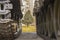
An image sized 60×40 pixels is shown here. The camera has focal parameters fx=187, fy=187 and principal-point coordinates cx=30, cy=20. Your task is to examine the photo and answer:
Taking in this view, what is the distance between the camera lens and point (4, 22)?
748 centimetres

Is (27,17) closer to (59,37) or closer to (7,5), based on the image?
(7,5)

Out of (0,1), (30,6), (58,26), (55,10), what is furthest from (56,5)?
(30,6)

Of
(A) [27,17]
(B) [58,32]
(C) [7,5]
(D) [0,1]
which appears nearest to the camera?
(B) [58,32]

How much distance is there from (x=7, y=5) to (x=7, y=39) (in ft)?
7.53

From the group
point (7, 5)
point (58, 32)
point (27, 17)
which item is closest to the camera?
point (58, 32)

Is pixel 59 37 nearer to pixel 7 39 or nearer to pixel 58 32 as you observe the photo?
pixel 58 32

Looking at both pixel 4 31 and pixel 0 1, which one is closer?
pixel 4 31

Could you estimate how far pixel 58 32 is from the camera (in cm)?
536

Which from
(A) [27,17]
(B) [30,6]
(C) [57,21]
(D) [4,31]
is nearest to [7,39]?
(D) [4,31]

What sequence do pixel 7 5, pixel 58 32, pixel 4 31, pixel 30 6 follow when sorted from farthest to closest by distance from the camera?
1. pixel 30 6
2. pixel 7 5
3. pixel 4 31
4. pixel 58 32

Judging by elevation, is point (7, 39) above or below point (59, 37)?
below

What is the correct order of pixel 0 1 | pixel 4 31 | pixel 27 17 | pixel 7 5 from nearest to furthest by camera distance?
pixel 4 31 < pixel 7 5 < pixel 0 1 < pixel 27 17

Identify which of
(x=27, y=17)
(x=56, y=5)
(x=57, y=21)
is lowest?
(x=27, y=17)

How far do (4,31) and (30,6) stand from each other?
1182 inches
